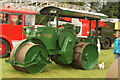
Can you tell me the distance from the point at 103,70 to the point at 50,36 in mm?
1914

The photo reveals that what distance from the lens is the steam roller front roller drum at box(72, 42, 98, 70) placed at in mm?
5856

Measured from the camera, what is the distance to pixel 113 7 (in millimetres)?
35469

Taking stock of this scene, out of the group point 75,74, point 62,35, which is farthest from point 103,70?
point 62,35

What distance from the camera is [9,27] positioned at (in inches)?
320

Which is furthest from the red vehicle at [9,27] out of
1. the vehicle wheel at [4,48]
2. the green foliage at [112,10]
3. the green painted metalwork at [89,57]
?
the green foliage at [112,10]

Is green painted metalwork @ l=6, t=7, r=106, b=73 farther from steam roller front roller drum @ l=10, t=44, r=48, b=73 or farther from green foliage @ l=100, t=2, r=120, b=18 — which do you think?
green foliage @ l=100, t=2, r=120, b=18

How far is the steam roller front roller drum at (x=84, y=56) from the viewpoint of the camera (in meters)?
5.86

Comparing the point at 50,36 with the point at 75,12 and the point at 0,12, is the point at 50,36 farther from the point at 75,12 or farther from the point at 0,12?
the point at 0,12

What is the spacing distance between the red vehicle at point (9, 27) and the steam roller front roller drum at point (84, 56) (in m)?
3.21

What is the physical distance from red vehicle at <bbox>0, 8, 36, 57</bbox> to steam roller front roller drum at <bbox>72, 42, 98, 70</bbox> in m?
3.21

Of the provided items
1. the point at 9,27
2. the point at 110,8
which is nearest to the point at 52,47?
the point at 9,27

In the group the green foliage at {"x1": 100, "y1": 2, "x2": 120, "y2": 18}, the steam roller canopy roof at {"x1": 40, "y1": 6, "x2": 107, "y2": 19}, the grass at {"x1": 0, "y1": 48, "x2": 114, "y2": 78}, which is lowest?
the grass at {"x1": 0, "y1": 48, "x2": 114, "y2": 78}

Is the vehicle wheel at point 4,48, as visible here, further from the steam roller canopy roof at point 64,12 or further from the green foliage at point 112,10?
the green foliage at point 112,10

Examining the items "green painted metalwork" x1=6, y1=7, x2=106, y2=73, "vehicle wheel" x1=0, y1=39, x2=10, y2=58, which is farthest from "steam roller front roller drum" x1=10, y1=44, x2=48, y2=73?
"vehicle wheel" x1=0, y1=39, x2=10, y2=58
